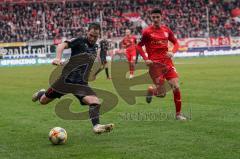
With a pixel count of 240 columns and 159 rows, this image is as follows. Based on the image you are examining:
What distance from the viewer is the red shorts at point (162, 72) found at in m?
13.0

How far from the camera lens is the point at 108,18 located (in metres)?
58.2

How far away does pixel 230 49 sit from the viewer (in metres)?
55.0

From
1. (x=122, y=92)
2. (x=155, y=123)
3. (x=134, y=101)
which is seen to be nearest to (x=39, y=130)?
(x=155, y=123)

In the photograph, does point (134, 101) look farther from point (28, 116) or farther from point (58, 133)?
point (58, 133)

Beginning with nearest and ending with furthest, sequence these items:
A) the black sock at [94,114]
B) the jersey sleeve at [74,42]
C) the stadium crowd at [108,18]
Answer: the black sock at [94,114] → the jersey sleeve at [74,42] → the stadium crowd at [108,18]

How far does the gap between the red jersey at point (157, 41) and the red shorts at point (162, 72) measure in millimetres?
208

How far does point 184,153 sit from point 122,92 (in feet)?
36.2

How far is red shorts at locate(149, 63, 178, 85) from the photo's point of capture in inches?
512

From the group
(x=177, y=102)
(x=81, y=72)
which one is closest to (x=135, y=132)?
(x=81, y=72)

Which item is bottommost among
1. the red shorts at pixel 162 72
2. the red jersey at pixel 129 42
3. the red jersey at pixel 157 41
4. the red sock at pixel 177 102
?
the red jersey at pixel 129 42

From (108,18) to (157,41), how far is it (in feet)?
149

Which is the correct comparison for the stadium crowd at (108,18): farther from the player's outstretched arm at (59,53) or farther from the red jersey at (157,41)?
the player's outstretched arm at (59,53)

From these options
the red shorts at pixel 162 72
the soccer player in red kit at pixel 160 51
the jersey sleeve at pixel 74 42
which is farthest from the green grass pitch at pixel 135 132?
the jersey sleeve at pixel 74 42

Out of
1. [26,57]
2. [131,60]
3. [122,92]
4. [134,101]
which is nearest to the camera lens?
[134,101]
